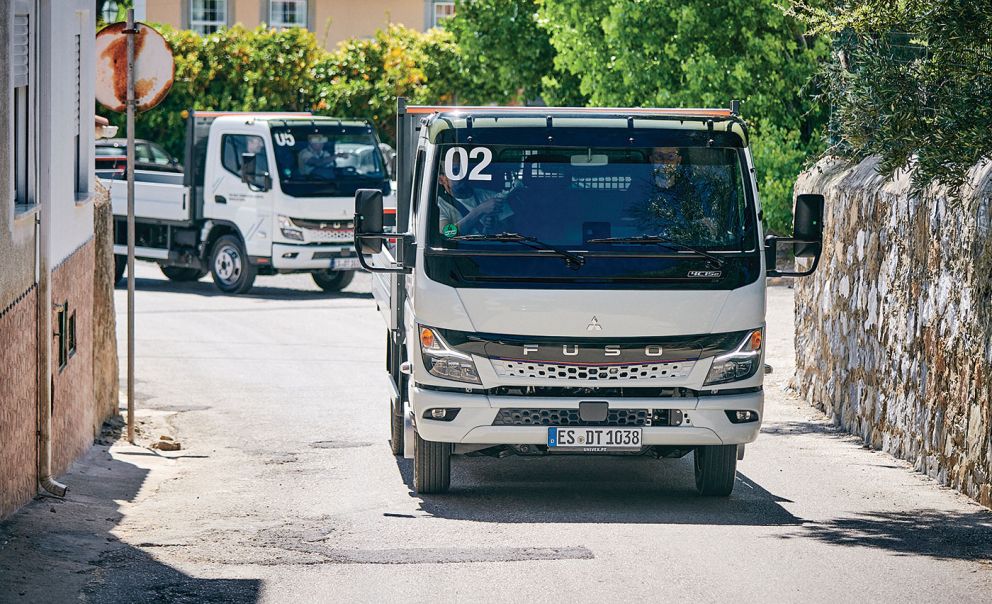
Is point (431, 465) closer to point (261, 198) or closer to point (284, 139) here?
point (261, 198)

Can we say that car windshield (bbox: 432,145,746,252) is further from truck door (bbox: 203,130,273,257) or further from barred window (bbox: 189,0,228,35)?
barred window (bbox: 189,0,228,35)

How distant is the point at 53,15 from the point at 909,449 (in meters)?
6.51

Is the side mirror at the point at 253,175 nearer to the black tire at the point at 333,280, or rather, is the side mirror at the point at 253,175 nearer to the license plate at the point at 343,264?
the license plate at the point at 343,264

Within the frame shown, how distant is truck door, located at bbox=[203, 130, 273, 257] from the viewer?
2422 cm

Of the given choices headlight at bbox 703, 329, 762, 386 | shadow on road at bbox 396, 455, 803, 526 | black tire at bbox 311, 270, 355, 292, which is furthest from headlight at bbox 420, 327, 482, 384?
black tire at bbox 311, 270, 355, 292

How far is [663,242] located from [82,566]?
3.84m

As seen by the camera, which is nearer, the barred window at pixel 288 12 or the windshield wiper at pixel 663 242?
the windshield wiper at pixel 663 242

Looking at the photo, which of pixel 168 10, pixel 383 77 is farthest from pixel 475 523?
pixel 168 10

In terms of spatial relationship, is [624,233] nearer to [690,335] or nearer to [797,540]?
[690,335]

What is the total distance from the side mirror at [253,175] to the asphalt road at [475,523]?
29.4 feet

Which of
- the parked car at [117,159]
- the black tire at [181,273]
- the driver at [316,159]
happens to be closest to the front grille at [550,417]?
the driver at [316,159]

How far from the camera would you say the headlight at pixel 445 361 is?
392 inches

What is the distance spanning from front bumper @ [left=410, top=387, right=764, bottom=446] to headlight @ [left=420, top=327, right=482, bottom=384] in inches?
4.2

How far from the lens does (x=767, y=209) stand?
88.8ft
